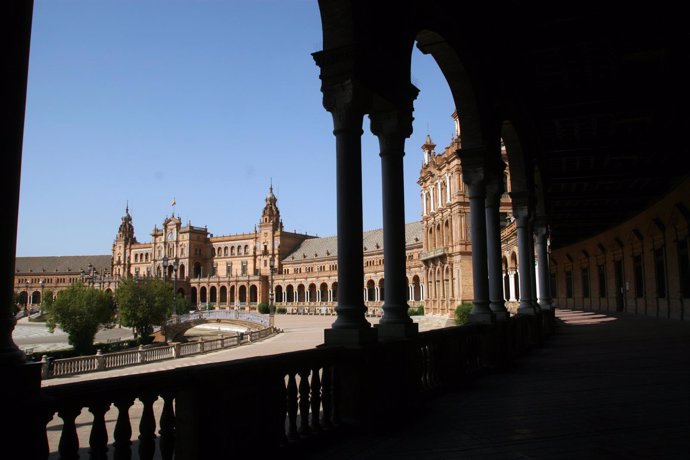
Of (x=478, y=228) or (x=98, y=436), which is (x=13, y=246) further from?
(x=478, y=228)

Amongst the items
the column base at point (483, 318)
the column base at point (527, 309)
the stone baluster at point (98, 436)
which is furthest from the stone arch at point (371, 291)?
the stone baluster at point (98, 436)

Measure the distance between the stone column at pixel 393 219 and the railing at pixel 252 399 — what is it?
0.29 metres

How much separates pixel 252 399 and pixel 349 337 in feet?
5.21

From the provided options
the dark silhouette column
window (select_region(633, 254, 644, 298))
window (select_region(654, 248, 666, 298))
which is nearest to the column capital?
the dark silhouette column

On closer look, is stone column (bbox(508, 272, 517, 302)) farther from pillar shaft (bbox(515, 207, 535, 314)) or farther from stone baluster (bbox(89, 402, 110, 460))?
stone baluster (bbox(89, 402, 110, 460))

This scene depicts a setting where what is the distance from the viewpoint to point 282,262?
107375 mm

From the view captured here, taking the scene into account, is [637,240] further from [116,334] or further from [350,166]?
[116,334]

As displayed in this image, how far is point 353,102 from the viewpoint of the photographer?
586 cm

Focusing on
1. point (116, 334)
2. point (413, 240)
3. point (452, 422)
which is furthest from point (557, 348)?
point (413, 240)

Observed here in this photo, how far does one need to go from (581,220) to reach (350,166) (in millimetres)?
23884

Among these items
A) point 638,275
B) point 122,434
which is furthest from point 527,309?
point 638,275

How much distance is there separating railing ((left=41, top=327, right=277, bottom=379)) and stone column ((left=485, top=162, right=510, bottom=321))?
19239 mm

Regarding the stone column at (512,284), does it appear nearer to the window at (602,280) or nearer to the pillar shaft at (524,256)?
the window at (602,280)

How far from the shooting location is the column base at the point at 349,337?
5473 mm
